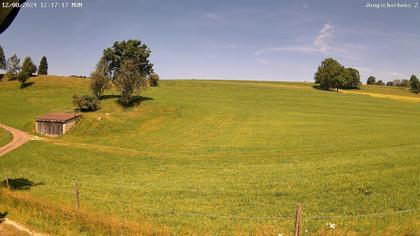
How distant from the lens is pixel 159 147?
161 feet

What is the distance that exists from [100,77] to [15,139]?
29.2m

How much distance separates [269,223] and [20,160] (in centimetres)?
3426

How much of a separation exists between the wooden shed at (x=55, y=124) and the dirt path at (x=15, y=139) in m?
2.80

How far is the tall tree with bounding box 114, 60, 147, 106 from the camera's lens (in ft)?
250

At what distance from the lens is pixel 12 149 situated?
46.8 m

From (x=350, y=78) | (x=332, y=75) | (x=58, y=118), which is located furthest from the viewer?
(x=350, y=78)

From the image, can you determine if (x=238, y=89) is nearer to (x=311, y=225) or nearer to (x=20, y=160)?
(x=20, y=160)

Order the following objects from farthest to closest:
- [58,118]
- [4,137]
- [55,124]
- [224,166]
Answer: [58,118] → [55,124] → [4,137] → [224,166]

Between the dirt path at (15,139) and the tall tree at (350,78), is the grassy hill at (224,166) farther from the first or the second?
the tall tree at (350,78)

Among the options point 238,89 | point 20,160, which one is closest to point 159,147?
point 20,160

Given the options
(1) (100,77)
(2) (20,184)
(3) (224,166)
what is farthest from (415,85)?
(2) (20,184)

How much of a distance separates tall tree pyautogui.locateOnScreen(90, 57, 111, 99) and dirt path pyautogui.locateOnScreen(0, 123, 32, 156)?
21.6m

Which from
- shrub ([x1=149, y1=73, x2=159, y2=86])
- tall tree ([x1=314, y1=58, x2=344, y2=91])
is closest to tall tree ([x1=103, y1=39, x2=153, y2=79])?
shrub ([x1=149, y1=73, x2=159, y2=86])

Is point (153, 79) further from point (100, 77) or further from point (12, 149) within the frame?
point (12, 149)
